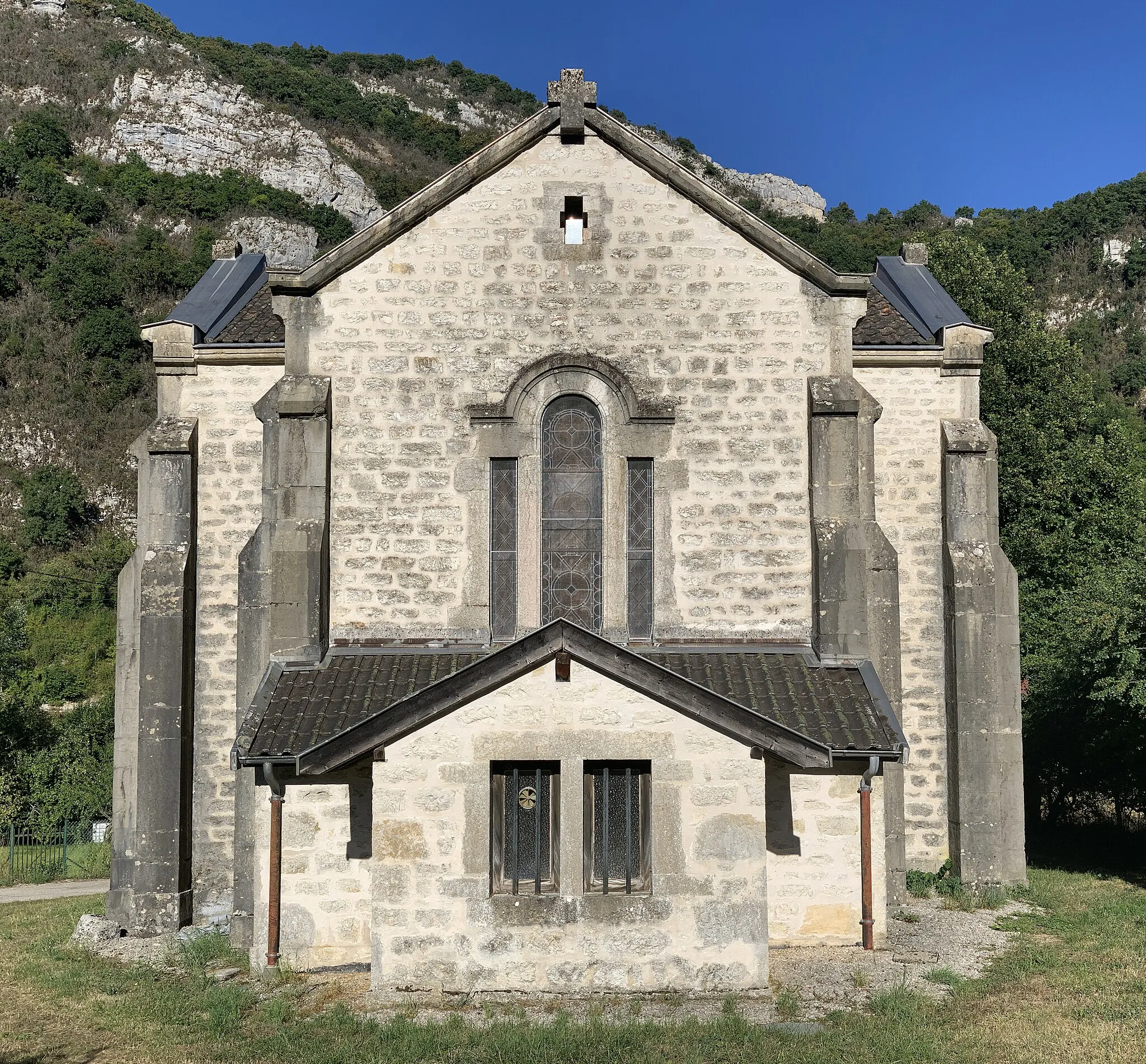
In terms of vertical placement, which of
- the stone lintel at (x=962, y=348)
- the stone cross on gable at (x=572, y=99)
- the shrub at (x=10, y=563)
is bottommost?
the shrub at (x=10, y=563)

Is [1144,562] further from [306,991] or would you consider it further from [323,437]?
[306,991]

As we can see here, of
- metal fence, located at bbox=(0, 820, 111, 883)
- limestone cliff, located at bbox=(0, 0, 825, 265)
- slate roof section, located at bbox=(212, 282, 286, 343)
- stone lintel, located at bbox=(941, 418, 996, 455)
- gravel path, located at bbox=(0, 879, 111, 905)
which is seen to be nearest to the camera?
stone lintel, located at bbox=(941, 418, 996, 455)

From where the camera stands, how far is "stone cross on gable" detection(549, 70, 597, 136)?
46.1ft

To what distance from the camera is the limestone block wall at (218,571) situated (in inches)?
615

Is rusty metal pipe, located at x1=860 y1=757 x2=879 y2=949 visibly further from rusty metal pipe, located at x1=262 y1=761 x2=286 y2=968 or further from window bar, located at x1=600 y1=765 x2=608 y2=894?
rusty metal pipe, located at x1=262 y1=761 x2=286 y2=968

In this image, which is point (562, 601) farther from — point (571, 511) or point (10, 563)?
point (10, 563)

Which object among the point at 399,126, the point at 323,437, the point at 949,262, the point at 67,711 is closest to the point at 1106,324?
the point at 949,262

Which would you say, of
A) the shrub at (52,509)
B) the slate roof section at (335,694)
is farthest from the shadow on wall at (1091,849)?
the shrub at (52,509)

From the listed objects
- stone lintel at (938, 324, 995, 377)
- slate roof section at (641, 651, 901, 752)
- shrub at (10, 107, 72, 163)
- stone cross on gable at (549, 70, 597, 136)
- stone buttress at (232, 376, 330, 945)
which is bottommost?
slate roof section at (641, 651, 901, 752)

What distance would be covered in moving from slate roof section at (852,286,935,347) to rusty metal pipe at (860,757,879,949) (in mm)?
7098

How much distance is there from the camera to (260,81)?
92.9 metres

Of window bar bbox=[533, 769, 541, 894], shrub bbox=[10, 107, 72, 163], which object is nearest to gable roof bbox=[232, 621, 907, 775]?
window bar bbox=[533, 769, 541, 894]

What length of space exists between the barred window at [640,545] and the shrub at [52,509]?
50.6 meters

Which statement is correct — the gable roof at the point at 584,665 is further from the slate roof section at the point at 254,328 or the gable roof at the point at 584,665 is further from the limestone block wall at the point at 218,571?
the slate roof section at the point at 254,328
